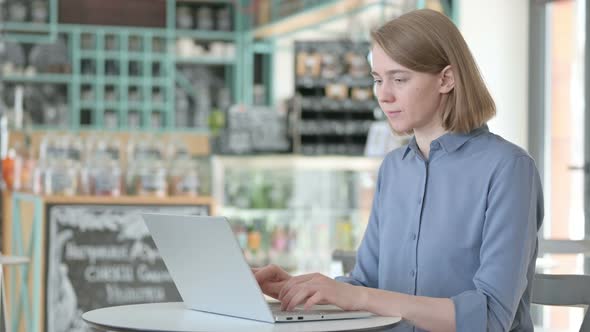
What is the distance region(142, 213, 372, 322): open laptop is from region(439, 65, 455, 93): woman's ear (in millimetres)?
452

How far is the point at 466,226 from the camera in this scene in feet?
6.30

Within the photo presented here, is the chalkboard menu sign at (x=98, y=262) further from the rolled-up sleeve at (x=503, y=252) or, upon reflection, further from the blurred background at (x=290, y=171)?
the rolled-up sleeve at (x=503, y=252)

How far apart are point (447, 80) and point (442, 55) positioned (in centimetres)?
5

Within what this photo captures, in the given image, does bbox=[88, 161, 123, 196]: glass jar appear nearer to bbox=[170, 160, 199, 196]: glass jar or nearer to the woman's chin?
bbox=[170, 160, 199, 196]: glass jar

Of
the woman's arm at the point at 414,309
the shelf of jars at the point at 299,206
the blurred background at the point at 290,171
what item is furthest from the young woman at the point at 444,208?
the shelf of jars at the point at 299,206

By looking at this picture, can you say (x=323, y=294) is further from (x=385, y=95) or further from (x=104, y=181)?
(x=104, y=181)

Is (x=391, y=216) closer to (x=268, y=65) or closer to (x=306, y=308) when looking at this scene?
(x=306, y=308)

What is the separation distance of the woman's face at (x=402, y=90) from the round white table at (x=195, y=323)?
0.39 meters

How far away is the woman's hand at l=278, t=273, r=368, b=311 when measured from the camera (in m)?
1.75

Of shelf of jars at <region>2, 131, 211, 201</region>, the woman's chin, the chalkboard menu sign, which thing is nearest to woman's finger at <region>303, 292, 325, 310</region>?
the woman's chin

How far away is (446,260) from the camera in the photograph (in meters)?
1.94

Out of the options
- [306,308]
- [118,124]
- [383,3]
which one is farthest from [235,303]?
[118,124]

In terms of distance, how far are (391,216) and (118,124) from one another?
11.2 metres

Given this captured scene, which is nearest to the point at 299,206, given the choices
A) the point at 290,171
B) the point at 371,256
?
the point at 290,171
